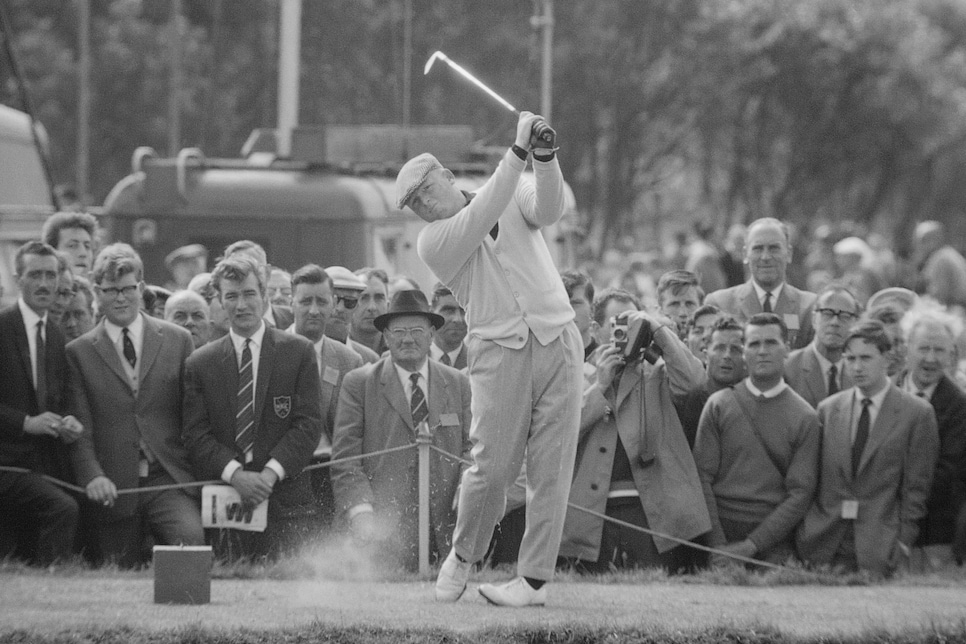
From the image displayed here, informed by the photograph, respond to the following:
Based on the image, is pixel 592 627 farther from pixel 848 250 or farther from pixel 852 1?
pixel 852 1

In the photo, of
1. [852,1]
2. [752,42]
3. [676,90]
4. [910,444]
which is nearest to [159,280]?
[910,444]

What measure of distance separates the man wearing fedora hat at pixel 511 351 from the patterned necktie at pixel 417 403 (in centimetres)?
180

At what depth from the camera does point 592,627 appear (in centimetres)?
816

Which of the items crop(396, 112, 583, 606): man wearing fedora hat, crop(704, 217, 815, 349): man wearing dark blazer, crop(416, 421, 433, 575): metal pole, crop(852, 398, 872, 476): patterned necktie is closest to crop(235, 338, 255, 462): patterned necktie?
crop(416, 421, 433, 575): metal pole

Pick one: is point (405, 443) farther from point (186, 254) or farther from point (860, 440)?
point (186, 254)

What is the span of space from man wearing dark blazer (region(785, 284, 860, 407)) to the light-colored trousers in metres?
3.11

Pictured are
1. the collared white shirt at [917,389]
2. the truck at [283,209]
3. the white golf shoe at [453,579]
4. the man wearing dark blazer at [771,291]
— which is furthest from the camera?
the truck at [283,209]

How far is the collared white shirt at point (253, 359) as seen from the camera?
33.9ft

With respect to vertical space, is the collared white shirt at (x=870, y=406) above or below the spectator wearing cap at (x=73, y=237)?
below

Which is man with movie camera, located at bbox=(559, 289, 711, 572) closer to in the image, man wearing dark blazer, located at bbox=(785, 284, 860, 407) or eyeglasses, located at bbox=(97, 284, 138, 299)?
man wearing dark blazer, located at bbox=(785, 284, 860, 407)

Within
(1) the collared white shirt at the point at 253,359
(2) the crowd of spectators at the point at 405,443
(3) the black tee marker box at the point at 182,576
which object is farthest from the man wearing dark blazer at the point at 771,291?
(3) the black tee marker box at the point at 182,576

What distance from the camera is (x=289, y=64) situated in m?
19.2

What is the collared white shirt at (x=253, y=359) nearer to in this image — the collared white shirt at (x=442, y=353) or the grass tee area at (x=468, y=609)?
the grass tee area at (x=468, y=609)

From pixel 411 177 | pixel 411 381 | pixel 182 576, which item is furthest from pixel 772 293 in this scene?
pixel 182 576
